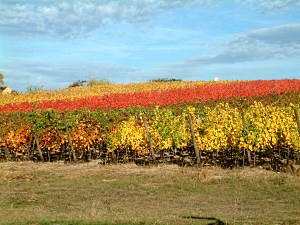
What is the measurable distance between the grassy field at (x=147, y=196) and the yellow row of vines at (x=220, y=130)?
122cm

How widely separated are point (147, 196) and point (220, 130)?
586cm

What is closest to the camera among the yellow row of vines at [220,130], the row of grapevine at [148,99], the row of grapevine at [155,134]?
the yellow row of vines at [220,130]

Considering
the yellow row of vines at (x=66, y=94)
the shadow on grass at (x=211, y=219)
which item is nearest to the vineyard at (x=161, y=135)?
the shadow on grass at (x=211, y=219)

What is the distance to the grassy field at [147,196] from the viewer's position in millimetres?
11703

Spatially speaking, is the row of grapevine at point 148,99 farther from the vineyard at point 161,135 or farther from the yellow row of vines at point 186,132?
the yellow row of vines at point 186,132

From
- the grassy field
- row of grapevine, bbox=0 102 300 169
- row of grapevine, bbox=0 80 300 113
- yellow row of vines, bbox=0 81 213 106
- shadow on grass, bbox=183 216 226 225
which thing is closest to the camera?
shadow on grass, bbox=183 216 226 225

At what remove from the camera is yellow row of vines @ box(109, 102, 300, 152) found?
18938mm

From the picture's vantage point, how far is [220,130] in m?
19.8

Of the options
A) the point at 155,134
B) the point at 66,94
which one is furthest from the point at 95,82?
the point at 155,134

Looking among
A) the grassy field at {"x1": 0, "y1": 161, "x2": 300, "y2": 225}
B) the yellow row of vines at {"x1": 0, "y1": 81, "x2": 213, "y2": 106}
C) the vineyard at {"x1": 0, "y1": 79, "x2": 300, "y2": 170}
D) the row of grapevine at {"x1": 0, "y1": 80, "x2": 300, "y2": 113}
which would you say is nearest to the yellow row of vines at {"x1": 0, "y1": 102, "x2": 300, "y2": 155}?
the vineyard at {"x1": 0, "y1": 79, "x2": 300, "y2": 170}

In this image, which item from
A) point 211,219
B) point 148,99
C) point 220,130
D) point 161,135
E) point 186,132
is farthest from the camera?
point 148,99

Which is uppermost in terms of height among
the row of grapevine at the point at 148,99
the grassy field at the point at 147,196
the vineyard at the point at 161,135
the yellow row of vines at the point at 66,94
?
the yellow row of vines at the point at 66,94

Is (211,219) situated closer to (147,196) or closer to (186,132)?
(147,196)

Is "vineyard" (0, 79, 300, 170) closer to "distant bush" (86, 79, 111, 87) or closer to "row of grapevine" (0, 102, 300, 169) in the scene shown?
"row of grapevine" (0, 102, 300, 169)
